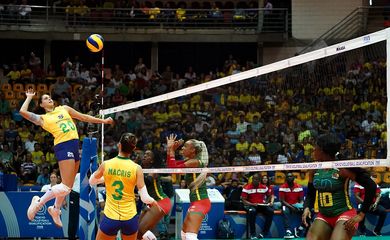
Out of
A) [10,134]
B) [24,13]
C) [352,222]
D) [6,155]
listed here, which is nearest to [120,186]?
[352,222]

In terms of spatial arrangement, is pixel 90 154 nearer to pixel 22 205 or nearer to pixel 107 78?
pixel 22 205

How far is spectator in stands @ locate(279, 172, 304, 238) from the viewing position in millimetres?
16859

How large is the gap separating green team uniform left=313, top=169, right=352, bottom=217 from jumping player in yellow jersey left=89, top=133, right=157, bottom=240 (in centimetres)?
218

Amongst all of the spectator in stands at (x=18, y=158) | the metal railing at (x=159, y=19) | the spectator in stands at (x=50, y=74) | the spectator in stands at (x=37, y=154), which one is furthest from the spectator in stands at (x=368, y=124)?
the spectator in stands at (x=50, y=74)

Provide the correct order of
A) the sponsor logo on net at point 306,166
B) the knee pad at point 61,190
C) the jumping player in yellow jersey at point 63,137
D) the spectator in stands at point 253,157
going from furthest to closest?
the spectator in stands at point 253,157 < the knee pad at point 61,190 < the jumping player in yellow jersey at point 63,137 < the sponsor logo on net at point 306,166

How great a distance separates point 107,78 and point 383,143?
52.6 ft

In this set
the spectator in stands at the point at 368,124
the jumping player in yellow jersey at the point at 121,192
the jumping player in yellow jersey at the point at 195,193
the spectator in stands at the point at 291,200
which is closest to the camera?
the jumping player in yellow jersey at the point at 121,192

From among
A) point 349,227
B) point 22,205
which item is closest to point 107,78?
point 22,205

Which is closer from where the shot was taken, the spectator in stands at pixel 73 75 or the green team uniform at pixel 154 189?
the green team uniform at pixel 154 189

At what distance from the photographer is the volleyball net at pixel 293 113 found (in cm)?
1252

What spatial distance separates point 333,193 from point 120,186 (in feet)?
8.63

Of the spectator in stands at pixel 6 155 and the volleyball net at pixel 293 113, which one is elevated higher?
the volleyball net at pixel 293 113

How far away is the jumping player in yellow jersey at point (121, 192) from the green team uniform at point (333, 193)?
218 centimetres

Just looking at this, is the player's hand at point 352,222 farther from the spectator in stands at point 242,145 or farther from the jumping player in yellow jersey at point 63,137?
the spectator in stands at point 242,145
